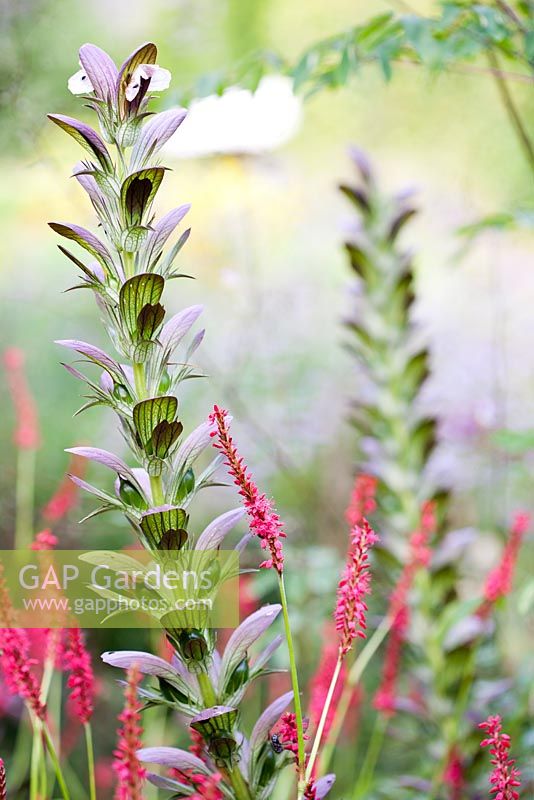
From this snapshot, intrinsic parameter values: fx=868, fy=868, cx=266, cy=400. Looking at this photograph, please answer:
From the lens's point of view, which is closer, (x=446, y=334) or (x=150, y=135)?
(x=150, y=135)

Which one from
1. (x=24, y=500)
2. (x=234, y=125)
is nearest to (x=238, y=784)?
(x=24, y=500)

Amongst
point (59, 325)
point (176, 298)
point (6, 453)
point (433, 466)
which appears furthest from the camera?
point (176, 298)

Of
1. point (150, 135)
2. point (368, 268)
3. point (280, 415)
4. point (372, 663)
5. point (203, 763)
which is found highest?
point (280, 415)

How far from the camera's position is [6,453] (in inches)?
69.5

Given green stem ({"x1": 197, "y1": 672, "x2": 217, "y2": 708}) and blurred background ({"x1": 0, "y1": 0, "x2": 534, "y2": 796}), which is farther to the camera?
blurred background ({"x1": 0, "y1": 0, "x2": 534, "y2": 796})

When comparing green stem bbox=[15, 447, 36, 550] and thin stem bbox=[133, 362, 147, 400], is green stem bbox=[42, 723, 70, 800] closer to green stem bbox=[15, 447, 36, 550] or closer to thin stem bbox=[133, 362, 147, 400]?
thin stem bbox=[133, 362, 147, 400]

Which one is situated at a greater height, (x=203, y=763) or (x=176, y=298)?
(x=176, y=298)

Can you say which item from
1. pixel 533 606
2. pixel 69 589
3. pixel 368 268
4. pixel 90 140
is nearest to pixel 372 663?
pixel 533 606

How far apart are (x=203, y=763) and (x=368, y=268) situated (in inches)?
22.7

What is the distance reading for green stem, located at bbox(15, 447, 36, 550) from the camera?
39.1 inches

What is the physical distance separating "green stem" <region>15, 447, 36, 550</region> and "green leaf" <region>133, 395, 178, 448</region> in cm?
60

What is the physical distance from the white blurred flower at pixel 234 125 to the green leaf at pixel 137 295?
3.62 ft

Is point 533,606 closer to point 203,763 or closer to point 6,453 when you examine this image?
point 6,453

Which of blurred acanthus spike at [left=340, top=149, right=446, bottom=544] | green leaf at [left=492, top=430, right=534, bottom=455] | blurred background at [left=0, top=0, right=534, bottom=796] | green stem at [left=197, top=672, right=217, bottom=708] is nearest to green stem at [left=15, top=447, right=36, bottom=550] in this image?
blurred background at [left=0, top=0, right=534, bottom=796]
